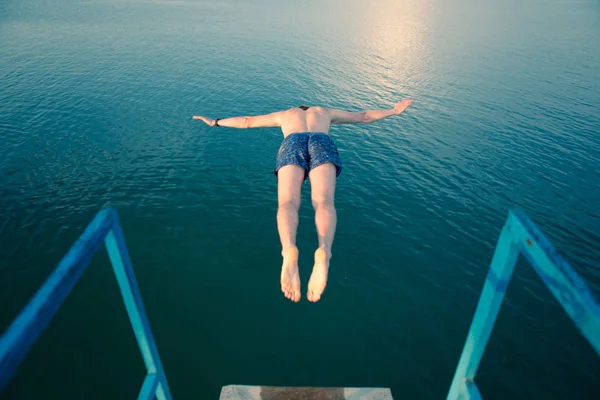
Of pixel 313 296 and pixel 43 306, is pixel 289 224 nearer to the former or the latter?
pixel 313 296

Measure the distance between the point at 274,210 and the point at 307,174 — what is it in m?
9.89

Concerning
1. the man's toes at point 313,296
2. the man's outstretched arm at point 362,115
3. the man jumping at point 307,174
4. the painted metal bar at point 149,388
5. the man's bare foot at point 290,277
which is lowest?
the painted metal bar at point 149,388

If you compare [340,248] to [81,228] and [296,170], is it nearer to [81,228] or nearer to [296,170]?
[296,170]

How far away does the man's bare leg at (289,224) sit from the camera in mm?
5227

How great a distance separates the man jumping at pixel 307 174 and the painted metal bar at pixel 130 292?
74.8 inches

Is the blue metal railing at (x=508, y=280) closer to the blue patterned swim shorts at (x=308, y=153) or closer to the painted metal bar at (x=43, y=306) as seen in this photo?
the painted metal bar at (x=43, y=306)

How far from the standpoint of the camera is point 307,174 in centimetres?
716

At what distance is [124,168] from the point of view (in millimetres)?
18859

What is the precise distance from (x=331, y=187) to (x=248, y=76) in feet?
97.0

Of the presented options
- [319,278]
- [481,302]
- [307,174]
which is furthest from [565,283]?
[307,174]

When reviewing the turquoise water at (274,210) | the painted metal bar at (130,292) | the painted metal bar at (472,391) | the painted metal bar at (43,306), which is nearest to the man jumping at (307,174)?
the painted metal bar at (130,292)

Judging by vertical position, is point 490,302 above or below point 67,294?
below

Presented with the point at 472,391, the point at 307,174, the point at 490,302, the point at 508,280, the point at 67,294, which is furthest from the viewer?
the point at 307,174

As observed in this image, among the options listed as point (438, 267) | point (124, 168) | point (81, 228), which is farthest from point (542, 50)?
point (81, 228)
